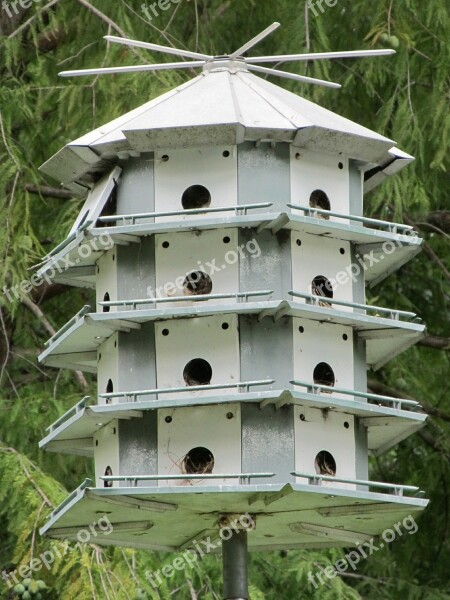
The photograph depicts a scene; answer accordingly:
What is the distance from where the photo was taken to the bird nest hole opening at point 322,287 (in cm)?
1057

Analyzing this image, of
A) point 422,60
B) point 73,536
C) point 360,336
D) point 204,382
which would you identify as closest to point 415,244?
point 360,336

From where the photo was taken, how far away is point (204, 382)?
10.3 metres

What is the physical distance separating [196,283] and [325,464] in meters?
1.07

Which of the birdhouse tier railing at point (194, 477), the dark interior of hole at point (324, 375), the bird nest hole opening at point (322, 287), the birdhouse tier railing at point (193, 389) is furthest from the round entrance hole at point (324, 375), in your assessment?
the birdhouse tier railing at point (194, 477)

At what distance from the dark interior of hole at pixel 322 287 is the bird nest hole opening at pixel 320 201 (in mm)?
333

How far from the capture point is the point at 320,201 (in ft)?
35.6

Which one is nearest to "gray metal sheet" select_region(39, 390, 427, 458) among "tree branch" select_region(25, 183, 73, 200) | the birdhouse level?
the birdhouse level

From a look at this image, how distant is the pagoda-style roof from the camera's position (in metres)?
10.4

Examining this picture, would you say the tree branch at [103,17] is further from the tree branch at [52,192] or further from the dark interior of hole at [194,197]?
the dark interior of hole at [194,197]

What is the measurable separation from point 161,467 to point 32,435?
3093 mm

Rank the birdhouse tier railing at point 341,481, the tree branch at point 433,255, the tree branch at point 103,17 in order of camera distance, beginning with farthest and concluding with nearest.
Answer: the tree branch at point 433,255 < the tree branch at point 103,17 < the birdhouse tier railing at point 341,481

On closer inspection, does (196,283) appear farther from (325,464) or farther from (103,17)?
(103,17)

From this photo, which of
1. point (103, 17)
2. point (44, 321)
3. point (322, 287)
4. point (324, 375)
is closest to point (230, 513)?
point (324, 375)

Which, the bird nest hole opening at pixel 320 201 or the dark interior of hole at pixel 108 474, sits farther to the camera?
the bird nest hole opening at pixel 320 201
